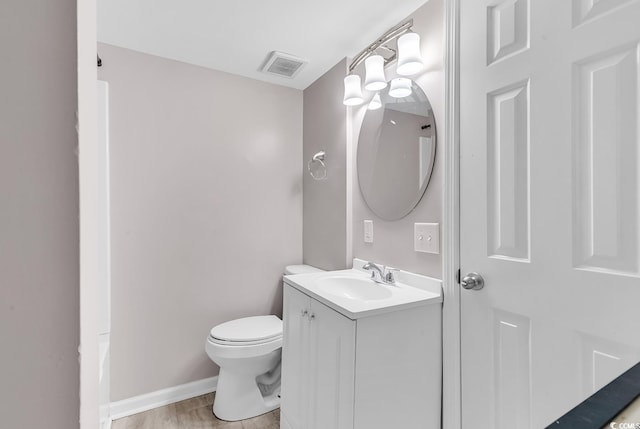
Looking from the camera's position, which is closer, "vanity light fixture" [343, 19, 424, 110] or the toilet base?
"vanity light fixture" [343, 19, 424, 110]

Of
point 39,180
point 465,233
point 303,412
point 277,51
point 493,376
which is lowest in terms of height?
point 303,412

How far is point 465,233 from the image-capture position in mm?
1173

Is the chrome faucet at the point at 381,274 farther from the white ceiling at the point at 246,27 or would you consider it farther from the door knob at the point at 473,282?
the white ceiling at the point at 246,27

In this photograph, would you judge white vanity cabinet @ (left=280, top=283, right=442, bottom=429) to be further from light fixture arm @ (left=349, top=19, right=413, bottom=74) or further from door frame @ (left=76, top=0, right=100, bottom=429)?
light fixture arm @ (left=349, top=19, right=413, bottom=74)

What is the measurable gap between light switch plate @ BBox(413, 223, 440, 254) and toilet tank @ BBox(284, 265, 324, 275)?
86 centimetres

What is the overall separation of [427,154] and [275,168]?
1.20m

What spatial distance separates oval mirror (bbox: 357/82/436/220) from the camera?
4.57ft

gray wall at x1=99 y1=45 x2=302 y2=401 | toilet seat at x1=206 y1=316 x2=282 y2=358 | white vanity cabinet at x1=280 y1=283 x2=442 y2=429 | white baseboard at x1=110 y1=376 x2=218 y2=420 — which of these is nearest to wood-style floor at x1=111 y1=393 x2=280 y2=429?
white baseboard at x1=110 y1=376 x2=218 y2=420

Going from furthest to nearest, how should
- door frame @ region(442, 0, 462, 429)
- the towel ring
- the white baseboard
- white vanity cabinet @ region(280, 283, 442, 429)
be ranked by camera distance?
the towel ring
the white baseboard
door frame @ region(442, 0, 462, 429)
white vanity cabinet @ region(280, 283, 442, 429)

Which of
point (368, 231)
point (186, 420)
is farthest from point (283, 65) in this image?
point (186, 420)

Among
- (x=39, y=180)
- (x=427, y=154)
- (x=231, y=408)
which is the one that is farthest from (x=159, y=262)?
(x=39, y=180)

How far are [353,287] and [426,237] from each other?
47 centimetres

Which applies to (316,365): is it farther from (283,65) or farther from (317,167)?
(283,65)

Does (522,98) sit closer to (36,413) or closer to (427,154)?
(427,154)
